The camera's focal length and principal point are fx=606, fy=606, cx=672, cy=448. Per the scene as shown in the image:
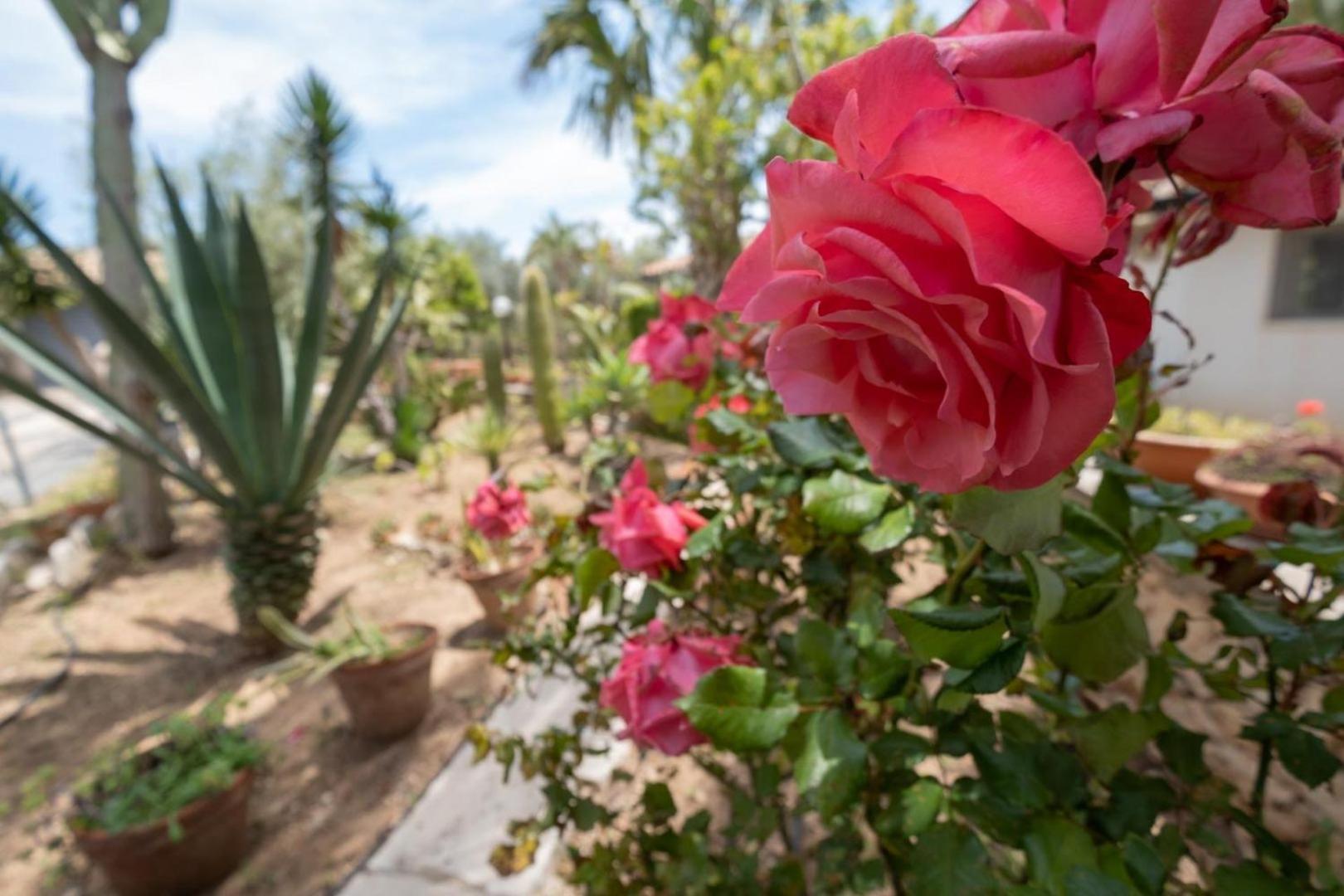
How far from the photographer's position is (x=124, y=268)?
12.0 feet

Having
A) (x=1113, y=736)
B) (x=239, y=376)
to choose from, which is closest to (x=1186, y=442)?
(x=1113, y=736)

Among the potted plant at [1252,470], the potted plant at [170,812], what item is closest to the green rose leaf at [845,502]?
the potted plant at [170,812]

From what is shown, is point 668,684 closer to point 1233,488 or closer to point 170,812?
point 170,812

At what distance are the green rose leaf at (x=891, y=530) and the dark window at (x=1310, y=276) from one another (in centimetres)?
541

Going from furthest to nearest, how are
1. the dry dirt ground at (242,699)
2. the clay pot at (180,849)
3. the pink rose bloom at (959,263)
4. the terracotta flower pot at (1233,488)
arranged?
the terracotta flower pot at (1233,488), the dry dirt ground at (242,699), the clay pot at (180,849), the pink rose bloom at (959,263)

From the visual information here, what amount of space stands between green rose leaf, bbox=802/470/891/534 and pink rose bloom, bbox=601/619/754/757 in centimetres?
23

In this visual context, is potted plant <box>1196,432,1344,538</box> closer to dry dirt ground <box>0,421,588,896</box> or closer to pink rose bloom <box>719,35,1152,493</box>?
pink rose bloom <box>719,35,1152,493</box>

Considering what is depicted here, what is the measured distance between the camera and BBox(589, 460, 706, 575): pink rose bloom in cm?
61

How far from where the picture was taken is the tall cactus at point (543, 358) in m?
6.34

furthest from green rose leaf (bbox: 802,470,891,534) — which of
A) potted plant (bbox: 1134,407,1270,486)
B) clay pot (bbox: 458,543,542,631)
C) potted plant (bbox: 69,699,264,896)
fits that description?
potted plant (bbox: 1134,407,1270,486)

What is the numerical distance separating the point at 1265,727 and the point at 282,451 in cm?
335

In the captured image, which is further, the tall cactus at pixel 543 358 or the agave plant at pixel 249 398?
the tall cactus at pixel 543 358

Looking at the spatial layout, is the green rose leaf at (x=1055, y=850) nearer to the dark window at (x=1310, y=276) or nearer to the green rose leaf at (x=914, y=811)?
the green rose leaf at (x=914, y=811)

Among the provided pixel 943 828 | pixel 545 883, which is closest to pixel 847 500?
pixel 943 828
